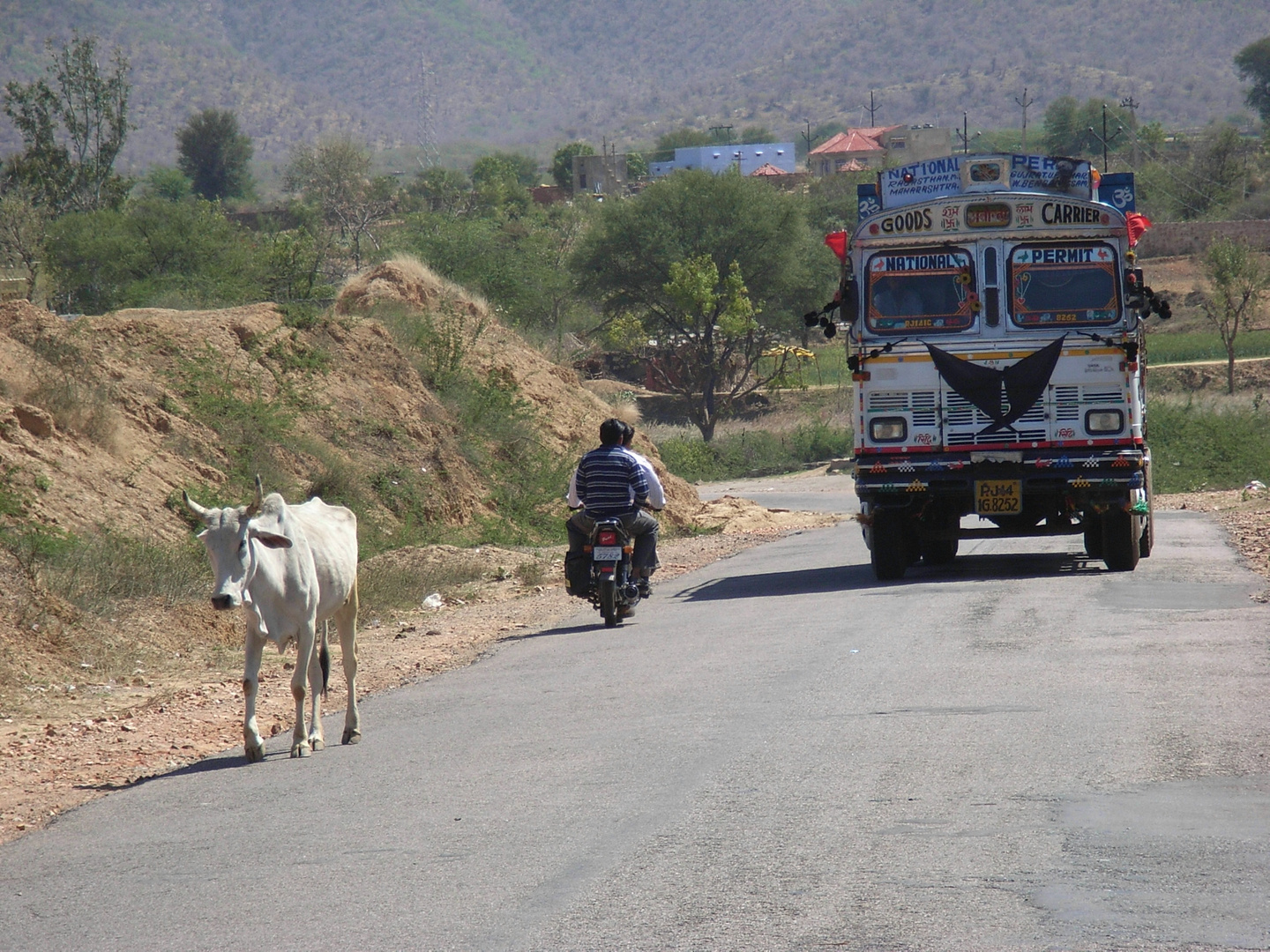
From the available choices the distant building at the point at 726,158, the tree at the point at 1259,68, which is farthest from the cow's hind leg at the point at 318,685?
the tree at the point at 1259,68

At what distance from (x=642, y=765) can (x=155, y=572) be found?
768cm

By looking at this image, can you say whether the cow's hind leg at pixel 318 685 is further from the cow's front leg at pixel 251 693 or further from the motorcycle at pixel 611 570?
the motorcycle at pixel 611 570

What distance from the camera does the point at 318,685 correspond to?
28.2ft

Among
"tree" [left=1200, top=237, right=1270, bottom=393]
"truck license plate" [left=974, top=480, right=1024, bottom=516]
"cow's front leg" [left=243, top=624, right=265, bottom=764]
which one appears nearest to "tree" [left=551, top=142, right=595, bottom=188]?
"tree" [left=1200, top=237, right=1270, bottom=393]

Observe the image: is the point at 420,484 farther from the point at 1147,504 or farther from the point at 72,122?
the point at 72,122

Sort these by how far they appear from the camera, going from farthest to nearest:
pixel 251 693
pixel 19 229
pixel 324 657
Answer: pixel 19 229 → pixel 324 657 → pixel 251 693

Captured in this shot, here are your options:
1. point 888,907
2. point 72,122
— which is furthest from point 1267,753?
point 72,122

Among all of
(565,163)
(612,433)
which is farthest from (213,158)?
(612,433)

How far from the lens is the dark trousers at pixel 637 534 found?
518 inches

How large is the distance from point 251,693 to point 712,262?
4845 cm

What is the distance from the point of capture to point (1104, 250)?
47.5ft

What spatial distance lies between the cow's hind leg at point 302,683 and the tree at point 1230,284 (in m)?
52.0

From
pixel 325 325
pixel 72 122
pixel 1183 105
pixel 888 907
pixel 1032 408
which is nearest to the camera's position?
pixel 888 907

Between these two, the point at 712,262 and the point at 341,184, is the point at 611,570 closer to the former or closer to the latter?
the point at 712,262
